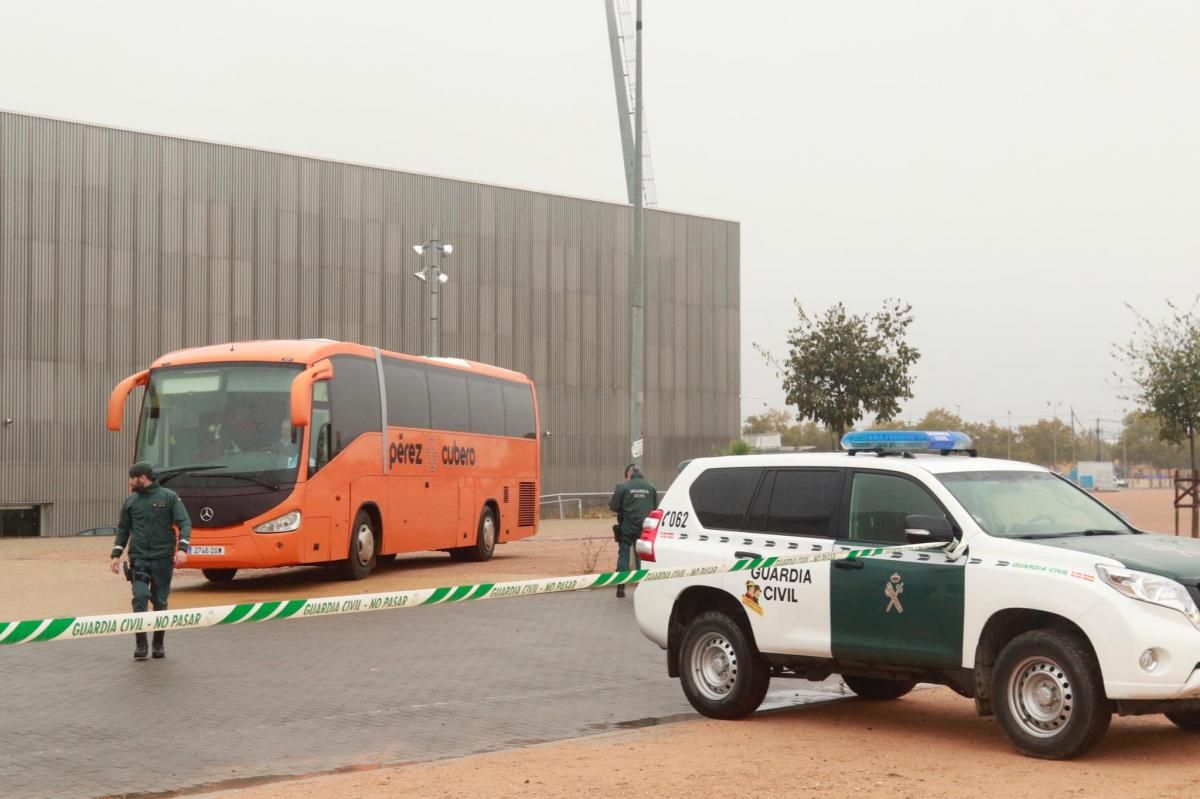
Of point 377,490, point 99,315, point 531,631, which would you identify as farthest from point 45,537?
point 531,631

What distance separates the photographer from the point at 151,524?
13992 mm

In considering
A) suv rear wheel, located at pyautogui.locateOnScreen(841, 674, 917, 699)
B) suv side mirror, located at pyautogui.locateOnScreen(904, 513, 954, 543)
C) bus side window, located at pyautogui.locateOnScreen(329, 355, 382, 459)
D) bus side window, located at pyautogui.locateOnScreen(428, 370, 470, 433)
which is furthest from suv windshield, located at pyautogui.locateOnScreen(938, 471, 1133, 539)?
bus side window, located at pyautogui.locateOnScreen(428, 370, 470, 433)

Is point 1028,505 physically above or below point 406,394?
below

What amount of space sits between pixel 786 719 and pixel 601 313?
1983 inches

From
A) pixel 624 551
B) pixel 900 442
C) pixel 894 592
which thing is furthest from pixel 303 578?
pixel 894 592

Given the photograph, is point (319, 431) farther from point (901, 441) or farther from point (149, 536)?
point (901, 441)

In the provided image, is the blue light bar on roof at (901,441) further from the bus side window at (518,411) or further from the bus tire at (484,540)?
the bus side window at (518,411)

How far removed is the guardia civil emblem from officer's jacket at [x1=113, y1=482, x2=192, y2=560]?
22.9 feet

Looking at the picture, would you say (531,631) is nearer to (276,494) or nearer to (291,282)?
(276,494)

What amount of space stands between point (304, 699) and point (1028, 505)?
569 centimetres

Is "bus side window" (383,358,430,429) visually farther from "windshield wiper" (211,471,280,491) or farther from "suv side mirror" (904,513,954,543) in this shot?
"suv side mirror" (904,513,954,543)

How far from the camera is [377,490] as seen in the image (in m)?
23.5

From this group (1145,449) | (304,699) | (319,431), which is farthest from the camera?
(1145,449)

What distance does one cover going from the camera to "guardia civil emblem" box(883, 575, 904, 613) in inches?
379
